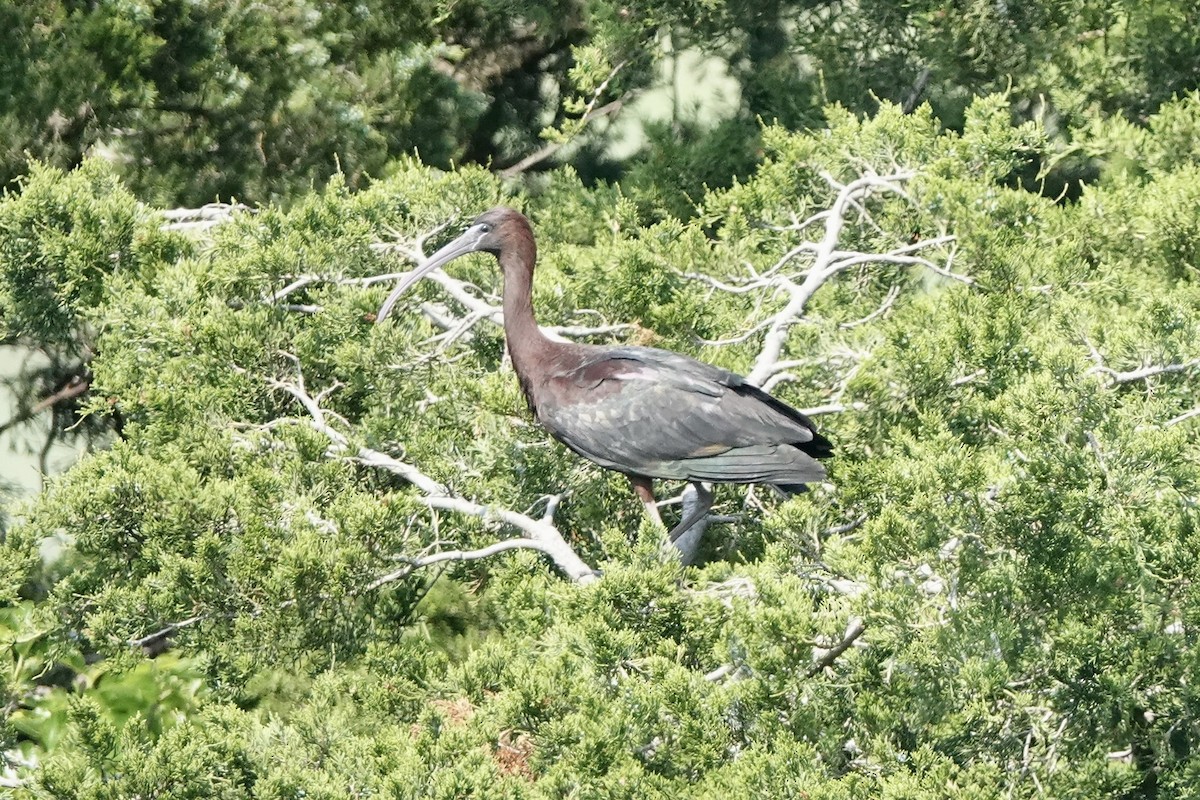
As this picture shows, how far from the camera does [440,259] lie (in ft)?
21.3

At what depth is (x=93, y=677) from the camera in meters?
6.43

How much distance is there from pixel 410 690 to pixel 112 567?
134 cm

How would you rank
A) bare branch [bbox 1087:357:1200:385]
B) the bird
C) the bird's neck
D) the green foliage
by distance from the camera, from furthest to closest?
the bird's neck, the bird, bare branch [bbox 1087:357:1200:385], the green foliage

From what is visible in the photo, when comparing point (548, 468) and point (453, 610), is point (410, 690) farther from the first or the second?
point (453, 610)

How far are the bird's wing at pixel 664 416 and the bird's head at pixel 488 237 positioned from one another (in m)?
0.85

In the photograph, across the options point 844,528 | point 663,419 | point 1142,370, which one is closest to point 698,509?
point 663,419

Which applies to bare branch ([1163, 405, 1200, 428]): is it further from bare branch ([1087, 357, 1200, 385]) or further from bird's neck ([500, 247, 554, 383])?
bird's neck ([500, 247, 554, 383])

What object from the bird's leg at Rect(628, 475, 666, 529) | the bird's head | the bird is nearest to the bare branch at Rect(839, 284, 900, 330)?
the bird

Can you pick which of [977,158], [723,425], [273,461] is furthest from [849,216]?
[273,461]

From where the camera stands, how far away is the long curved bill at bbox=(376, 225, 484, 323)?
20.8 feet

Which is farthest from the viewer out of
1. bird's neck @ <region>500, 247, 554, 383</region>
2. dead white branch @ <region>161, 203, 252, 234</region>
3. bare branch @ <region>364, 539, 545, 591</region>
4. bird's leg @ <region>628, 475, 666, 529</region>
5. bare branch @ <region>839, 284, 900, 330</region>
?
dead white branch @ <region>161, 203, 252, 234</region>

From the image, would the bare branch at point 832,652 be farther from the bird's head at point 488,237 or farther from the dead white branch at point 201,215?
the dead white branch at point 201,215

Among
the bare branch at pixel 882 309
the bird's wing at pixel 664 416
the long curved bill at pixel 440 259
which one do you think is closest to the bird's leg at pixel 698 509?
the bird's wing at pixel 664 416

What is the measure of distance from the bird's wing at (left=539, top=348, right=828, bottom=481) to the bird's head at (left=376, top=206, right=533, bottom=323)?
2.78 feet
